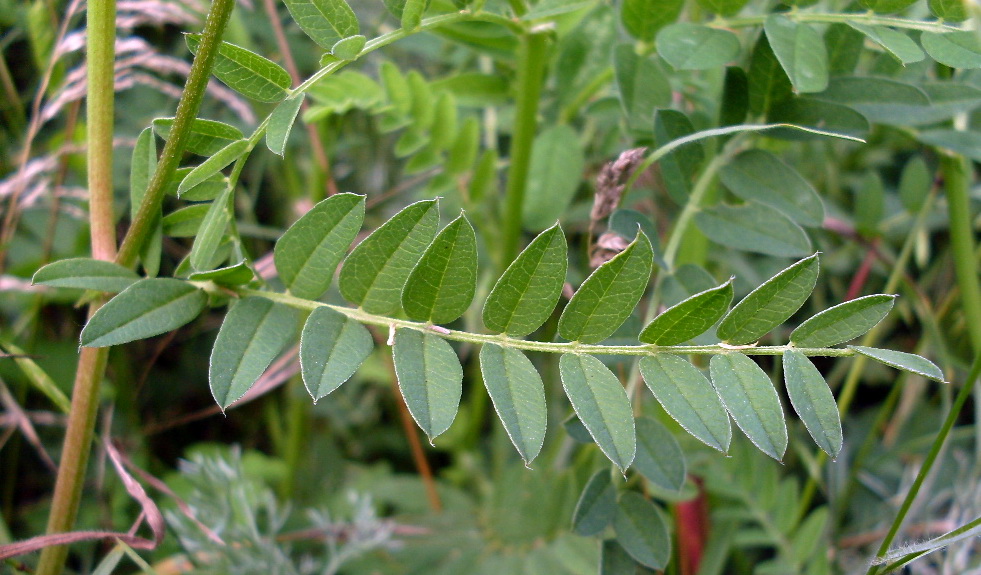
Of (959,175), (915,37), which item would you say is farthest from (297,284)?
(959,175)

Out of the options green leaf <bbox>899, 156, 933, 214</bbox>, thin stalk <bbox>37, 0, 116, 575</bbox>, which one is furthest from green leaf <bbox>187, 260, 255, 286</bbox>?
green leaf <bbox>899, 156, 933, 214</bbox>

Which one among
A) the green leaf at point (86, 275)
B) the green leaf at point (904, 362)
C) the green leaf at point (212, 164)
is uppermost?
the green leaf at point (212, 164)

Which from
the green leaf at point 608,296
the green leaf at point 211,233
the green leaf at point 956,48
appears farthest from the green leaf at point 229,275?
the green leaf at point 956,48

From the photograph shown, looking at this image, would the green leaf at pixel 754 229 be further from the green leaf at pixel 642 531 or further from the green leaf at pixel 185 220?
the green leaf at pixel 185 220

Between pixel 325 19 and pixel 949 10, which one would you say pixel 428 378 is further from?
pixel 949 10

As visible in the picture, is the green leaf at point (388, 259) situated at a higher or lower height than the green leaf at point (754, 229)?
higher

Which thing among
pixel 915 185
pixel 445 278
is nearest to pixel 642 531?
pixel 445 278
